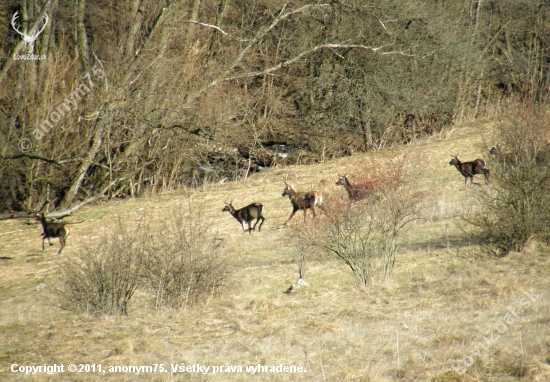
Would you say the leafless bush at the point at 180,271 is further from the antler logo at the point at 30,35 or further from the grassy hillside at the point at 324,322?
the antler logo at the point at 30,35

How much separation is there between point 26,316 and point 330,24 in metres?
21.5

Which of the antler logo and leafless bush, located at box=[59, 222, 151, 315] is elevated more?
the antler logo

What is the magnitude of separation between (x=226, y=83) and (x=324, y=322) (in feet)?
63.3

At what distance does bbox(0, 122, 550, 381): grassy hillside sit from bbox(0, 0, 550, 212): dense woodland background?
704cm

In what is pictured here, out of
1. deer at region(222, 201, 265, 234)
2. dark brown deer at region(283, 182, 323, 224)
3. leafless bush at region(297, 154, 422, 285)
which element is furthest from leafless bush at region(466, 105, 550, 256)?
deer at region(222, 201, 265, 234)

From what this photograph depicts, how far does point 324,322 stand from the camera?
9.01m

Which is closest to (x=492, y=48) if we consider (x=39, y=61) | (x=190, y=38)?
(x=190, y=38)

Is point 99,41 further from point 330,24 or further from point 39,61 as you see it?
point 330,24

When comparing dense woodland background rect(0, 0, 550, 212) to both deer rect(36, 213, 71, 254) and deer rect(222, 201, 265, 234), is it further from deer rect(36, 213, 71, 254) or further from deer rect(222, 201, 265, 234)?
deer rect(222, 201, 265, 234)

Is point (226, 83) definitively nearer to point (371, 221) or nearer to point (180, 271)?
point (371, 221)

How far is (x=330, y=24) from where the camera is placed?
2784 cm

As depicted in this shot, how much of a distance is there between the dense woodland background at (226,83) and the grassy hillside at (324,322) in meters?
7.04

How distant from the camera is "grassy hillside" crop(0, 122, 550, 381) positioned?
279 inches

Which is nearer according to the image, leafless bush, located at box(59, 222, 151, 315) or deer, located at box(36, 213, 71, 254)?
leafless bush, located at box(59, 222, 151, 315)
